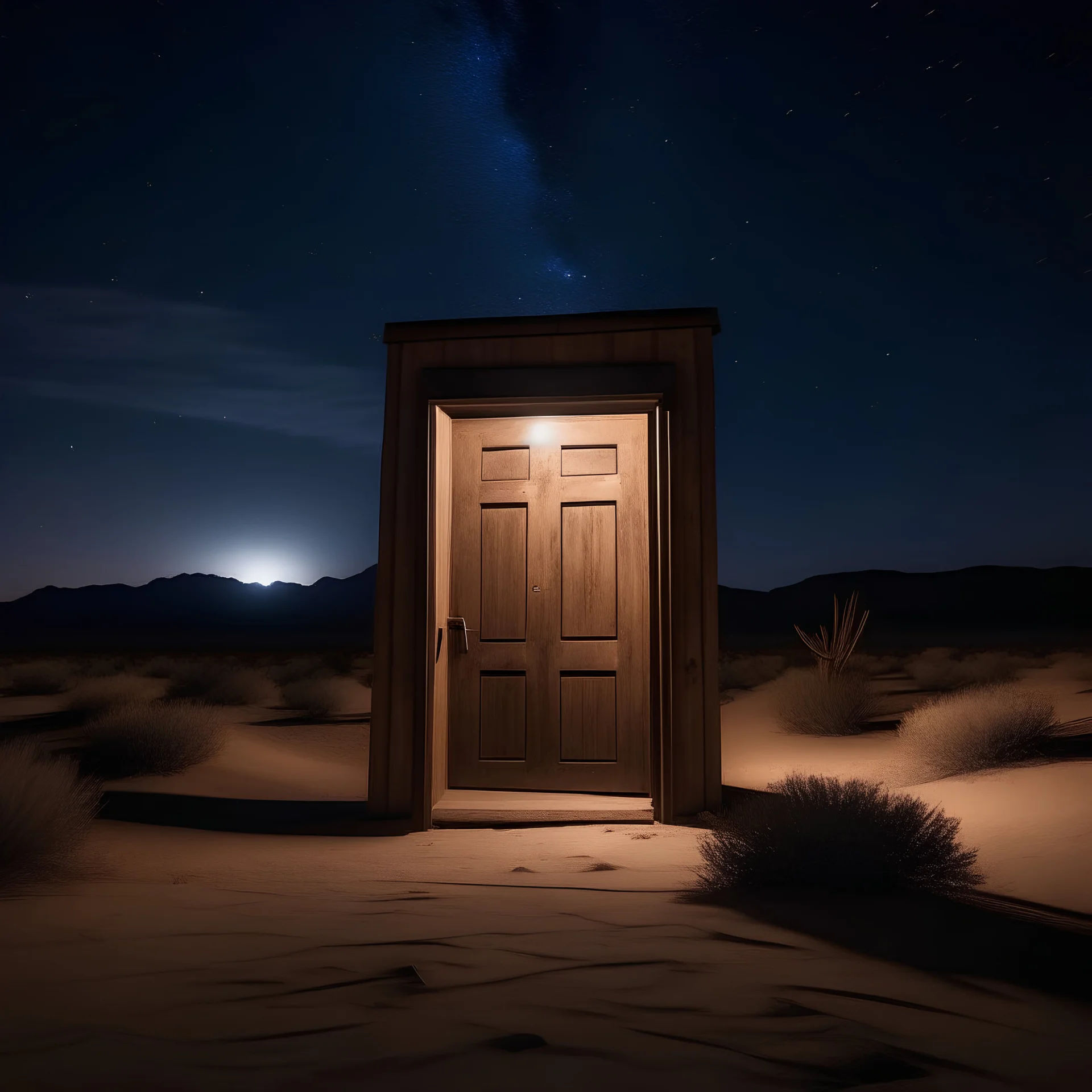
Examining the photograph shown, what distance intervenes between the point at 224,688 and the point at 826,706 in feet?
34.1

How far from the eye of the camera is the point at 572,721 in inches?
260

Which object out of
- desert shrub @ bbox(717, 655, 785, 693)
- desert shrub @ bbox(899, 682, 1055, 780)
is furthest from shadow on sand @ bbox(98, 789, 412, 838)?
desert shrub @ bbox(717, 655, 785, 693)

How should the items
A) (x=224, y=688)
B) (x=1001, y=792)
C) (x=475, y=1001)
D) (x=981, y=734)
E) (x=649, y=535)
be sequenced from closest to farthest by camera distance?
(x=475, y=1001) < (x=1001, y=792) < (x=649, y=535) < (x=981, y=734) < (x=224, y=688)

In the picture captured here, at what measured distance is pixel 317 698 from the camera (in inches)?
517

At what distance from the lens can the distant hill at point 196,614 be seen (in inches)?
2569

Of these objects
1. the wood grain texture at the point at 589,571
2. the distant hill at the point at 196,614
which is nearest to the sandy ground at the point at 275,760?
the wood grain texture at the point at 589,571

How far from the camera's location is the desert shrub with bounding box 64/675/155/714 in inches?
477

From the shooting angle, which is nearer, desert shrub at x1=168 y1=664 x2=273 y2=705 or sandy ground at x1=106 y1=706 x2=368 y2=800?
sandy ground at x1=106 y1=706 x2=368 y2=800

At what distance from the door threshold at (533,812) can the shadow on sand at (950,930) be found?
235 cm

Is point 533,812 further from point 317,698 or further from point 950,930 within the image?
point 317,698

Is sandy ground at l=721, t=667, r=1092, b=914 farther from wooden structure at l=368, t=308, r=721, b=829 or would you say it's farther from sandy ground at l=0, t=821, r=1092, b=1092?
wooden structure at l=368, t=308, r=721, b=829

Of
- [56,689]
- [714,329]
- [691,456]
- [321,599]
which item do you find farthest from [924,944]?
[321,599]

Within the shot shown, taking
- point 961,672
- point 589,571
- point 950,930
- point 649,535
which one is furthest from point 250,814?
point 961,672

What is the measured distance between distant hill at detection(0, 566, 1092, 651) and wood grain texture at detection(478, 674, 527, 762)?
40663 mm
